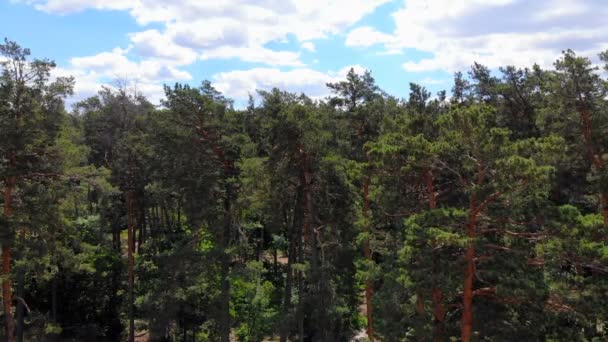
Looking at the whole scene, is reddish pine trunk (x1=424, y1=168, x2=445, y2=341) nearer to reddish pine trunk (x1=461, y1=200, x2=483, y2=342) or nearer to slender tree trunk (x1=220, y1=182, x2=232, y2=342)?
reddish pine trunk (x1=461, y1=200, x2=483, y2=342)

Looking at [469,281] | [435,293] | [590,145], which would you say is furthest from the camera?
[590,145]

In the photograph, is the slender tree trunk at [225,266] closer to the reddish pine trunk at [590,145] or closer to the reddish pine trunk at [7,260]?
the reddish pine trunk at [7,260]

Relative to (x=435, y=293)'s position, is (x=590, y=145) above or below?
above

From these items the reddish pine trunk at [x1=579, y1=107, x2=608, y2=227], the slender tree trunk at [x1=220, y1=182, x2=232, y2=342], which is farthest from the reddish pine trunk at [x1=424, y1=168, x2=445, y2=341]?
the slender tree trunk at [x1=220, y1=182, x2=232, y2=342]

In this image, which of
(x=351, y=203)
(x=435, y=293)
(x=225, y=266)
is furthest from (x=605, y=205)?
(x=225, y=266)

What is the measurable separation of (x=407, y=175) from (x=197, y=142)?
8130 mm

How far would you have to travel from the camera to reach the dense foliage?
11930 mm

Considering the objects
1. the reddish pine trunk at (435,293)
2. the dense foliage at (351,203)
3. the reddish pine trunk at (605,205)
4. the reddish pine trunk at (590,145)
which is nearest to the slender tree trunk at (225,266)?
the dense foliage at (351,203)

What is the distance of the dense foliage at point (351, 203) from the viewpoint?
11930 mm

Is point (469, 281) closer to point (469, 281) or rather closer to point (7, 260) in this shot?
point (469, 281)

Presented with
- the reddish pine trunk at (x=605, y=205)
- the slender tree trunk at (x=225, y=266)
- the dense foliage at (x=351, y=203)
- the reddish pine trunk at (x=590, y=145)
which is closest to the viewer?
the dense foliage at (x=351, y=203)

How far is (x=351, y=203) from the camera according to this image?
20.5m

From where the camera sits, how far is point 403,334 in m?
15.1

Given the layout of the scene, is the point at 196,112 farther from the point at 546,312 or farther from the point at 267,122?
the point at 546,312
